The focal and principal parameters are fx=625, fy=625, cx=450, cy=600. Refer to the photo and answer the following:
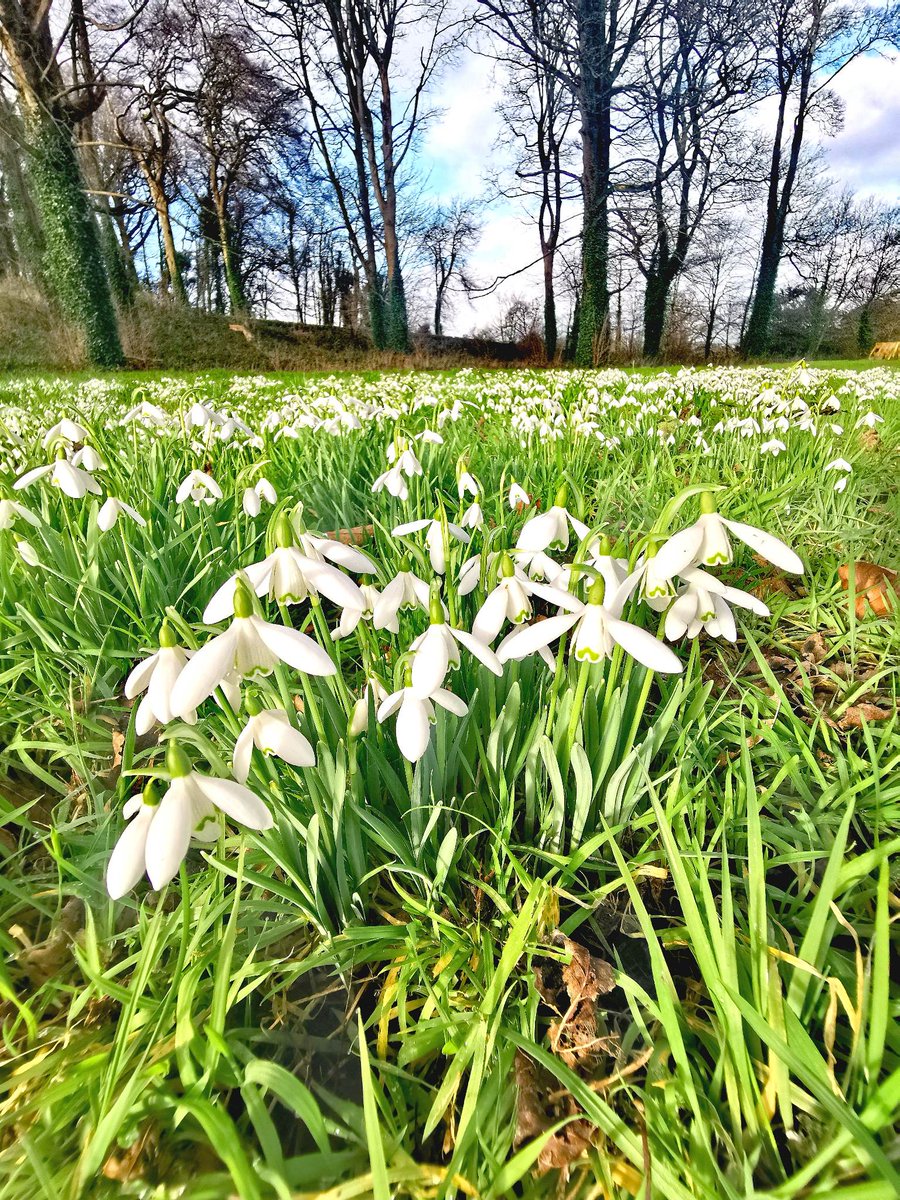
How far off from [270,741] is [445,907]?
1.75ft

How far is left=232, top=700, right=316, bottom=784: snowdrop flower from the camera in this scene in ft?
2.40

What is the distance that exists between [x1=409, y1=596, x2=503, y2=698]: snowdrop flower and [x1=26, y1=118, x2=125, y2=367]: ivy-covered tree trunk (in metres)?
15.6

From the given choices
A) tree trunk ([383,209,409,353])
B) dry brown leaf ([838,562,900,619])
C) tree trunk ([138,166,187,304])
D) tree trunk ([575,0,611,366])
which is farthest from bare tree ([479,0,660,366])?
dry brown leaf ([838,562,900,619])

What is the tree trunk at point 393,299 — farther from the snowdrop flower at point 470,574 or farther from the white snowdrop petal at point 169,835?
the white snowdrop petal at point 169,835

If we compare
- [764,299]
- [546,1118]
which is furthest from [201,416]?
[764,299]

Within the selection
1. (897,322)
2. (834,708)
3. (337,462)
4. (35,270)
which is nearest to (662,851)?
(834,708)

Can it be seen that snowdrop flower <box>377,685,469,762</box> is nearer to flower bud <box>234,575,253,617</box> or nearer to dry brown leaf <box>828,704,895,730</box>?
flower bud <box>234,575,253,617</box>

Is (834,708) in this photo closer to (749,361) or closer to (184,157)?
(749,361)

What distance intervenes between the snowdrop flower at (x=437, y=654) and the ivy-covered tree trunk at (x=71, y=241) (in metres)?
15.6

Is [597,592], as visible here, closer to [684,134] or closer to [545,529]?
[545,529]

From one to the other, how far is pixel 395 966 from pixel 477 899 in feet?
0.57

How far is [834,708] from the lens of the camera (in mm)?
1559

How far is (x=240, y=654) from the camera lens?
0.75 meters

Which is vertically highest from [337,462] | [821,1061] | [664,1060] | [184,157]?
[184,157]
